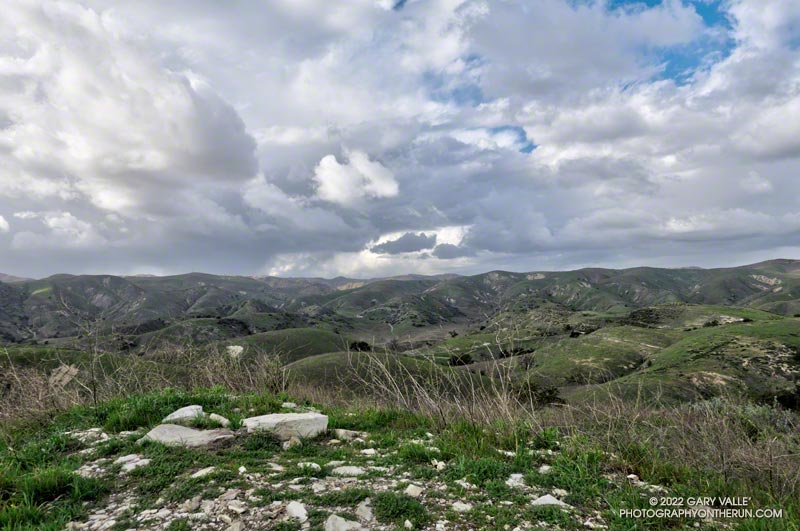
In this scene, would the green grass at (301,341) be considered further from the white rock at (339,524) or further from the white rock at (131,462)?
the white rock at (339,524)

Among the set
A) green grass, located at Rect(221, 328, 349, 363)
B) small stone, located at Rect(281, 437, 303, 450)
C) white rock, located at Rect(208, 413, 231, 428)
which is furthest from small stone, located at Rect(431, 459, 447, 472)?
green grass, located at Rect(221, 328, 349, 363)

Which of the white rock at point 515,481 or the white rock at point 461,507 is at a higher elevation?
the white rock at point 461,507

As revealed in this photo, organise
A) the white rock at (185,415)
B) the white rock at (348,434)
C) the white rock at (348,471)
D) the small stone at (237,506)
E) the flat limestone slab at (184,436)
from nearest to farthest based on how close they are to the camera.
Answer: the small stone at (237,506), the white rock at (348,471), the flat limestone slab at (184,436), the white rock at (348,434), the white rock at (185,415)

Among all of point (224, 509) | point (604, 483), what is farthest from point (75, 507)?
point (604, 483)

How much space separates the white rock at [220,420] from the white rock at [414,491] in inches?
162

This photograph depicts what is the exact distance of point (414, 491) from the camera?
5.11 metres

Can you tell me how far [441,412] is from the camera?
8297 mm

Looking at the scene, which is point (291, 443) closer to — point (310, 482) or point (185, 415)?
point (310, 482)

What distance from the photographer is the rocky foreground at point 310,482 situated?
4.50m

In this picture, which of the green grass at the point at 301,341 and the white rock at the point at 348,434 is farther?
the green grass at the point at 301,341

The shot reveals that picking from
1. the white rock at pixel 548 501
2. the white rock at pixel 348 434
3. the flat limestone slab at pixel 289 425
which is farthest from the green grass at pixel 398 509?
the flat limestone slab at pixel 289 425

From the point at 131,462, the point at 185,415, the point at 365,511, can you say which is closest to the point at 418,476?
the point at 365,511

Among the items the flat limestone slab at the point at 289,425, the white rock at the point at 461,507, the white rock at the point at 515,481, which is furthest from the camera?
the flat limestone slab at the point at 289,425

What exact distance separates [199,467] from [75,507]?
141 centimetres
